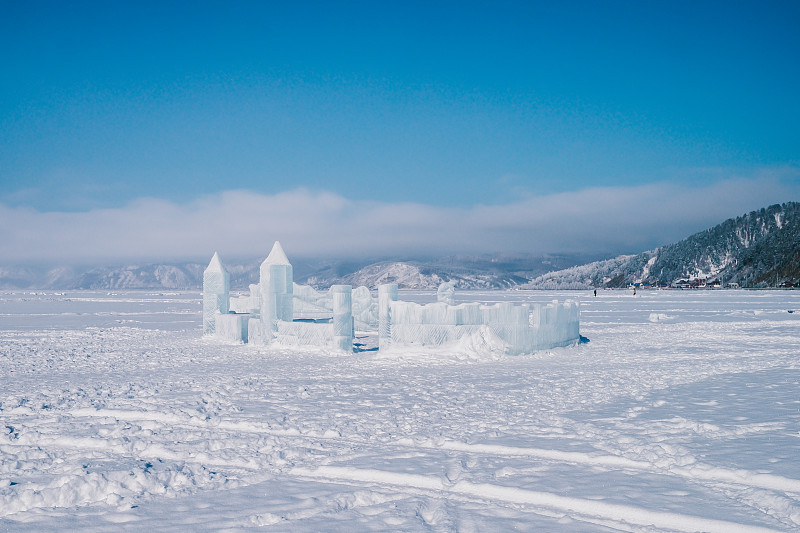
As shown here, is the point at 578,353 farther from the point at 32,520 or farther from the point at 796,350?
the point at 32,520

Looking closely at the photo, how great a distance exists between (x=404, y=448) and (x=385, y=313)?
994cm

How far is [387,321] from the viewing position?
53.1 ft

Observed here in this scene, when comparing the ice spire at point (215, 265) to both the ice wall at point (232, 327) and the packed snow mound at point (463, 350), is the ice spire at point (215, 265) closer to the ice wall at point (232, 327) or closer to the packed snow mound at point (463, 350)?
the ice wall at point (232, 327)

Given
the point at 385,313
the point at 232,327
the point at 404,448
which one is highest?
the point at 385,313

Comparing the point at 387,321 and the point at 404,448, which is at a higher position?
the point at 387,321

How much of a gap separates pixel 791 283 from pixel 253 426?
150111 mm

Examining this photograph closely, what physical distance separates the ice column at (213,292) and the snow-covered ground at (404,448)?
7.21m

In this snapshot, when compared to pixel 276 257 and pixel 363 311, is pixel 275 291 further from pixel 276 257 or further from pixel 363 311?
pixel 363 311

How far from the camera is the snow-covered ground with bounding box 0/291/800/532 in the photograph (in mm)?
4547

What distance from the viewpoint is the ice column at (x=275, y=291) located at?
58.0ft

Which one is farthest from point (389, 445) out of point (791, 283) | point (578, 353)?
point (791, 283)

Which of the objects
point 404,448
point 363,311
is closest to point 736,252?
point 363,311

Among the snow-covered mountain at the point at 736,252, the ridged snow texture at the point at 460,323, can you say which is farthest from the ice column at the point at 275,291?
the snow-covered mountain at the point at 736,252

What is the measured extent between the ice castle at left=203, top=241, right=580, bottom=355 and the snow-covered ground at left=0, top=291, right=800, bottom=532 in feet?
7.04
